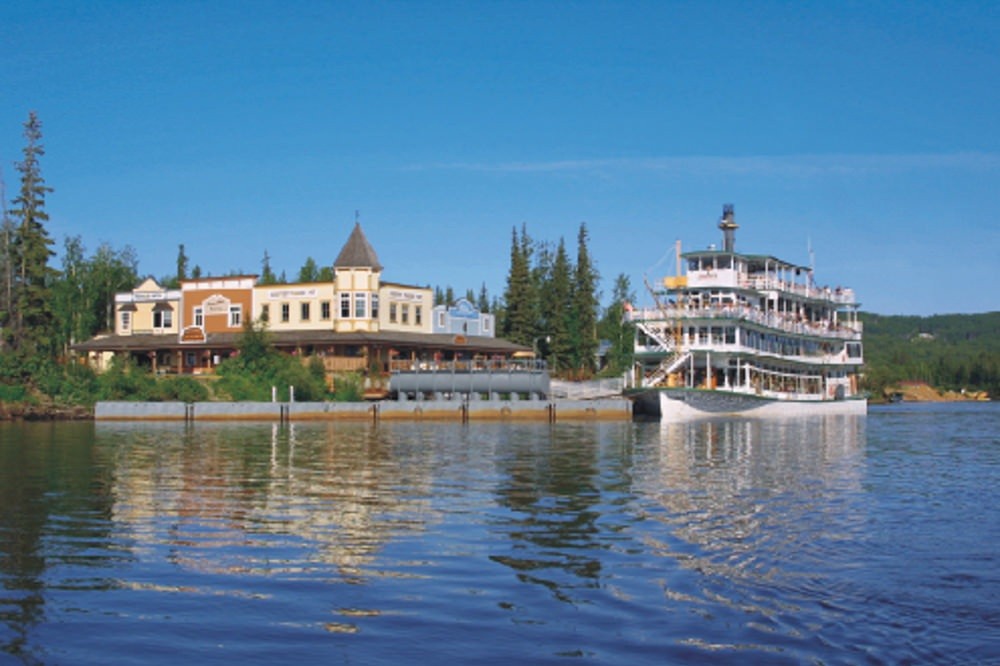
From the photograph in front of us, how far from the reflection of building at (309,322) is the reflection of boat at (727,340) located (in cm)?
1537

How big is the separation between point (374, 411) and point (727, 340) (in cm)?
2222

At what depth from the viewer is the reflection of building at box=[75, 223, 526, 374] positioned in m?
67.1

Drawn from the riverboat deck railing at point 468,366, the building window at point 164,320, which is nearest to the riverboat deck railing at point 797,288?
the riverboat deck railing at point 468,366

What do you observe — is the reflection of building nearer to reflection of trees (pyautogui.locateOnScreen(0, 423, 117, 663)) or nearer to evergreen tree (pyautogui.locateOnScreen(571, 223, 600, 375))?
evergreen tree (pyautogui.locateOnScreen(571, 223, 600, 375))

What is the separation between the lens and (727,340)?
6225cm

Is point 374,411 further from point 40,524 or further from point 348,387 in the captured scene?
point 40,524

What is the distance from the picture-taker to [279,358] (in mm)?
62344

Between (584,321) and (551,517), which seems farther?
(584,321)

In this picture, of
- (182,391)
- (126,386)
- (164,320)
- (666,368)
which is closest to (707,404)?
(666,368)

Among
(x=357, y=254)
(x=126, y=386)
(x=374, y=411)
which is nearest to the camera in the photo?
(x=374, y=411)

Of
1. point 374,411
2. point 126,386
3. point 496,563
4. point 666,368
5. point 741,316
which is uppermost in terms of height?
point 741,316

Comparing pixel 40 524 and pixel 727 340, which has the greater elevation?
pixel 727 340

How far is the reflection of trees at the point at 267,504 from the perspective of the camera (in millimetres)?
13617

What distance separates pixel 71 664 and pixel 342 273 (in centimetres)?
6054
